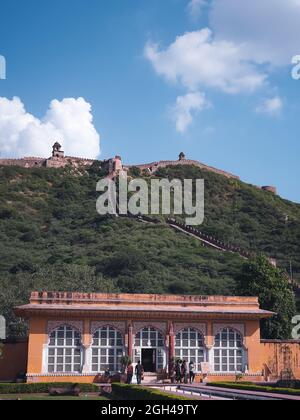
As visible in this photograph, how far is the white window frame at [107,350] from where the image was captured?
28391mm

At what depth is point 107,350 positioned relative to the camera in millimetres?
28625

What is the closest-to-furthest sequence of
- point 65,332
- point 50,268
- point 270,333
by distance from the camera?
point 65,332
point 270,333
point 50,268

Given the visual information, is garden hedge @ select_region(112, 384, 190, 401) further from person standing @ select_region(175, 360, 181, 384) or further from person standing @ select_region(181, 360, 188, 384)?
person standing @ select_region(181, 360, 188, 384)

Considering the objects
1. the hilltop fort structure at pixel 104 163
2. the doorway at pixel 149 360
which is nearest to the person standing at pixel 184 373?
the doorway at pixel 149 360

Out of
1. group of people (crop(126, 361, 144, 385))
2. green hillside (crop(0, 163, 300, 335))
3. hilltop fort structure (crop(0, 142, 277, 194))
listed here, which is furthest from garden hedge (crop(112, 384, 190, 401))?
hilltop fort structure (crop(0, 142, 277, 194))

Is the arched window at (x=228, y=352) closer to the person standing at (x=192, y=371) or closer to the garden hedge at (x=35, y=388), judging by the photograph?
the person standing at (x=192, y=371)

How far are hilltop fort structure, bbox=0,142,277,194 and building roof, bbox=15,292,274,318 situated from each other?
61.4m

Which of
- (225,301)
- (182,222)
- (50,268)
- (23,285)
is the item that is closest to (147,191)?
(182,222)

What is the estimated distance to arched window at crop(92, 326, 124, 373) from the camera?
28.4 meters

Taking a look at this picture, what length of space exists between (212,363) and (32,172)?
66075 millimetres

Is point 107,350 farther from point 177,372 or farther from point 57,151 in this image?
point 57,151

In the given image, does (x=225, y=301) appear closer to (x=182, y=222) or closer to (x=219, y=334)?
(x=219, y=334)
